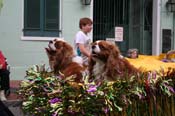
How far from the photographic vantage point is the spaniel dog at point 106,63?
15.1 feet

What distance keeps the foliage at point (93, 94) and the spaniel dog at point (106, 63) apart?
57 centimetres

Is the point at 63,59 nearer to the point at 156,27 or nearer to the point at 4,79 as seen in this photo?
the point at 4,79

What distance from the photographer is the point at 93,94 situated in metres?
3.62

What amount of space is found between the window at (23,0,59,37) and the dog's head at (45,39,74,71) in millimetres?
8211

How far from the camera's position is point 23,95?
4.26m

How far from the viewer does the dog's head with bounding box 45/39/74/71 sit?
5953 millimetres

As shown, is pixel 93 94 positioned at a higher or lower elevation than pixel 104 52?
lower

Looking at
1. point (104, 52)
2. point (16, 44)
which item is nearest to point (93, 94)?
point (104, 52)

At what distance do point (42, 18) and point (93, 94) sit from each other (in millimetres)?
11230

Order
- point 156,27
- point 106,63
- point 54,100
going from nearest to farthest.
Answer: point 54,100 < point 106,63 < point 156,27

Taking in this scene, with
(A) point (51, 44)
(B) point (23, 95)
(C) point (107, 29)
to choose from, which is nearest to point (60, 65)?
(A) point (51, 44)

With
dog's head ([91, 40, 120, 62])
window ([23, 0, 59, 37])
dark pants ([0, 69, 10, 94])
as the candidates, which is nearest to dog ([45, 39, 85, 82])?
dog's head ([91, 40, 120, 62])

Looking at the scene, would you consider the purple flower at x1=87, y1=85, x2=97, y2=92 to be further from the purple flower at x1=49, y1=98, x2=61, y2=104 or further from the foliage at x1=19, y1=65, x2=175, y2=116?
the purple flower at x1=49, y1=98, x2=61, y2=104

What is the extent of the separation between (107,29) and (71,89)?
12.6 meters
